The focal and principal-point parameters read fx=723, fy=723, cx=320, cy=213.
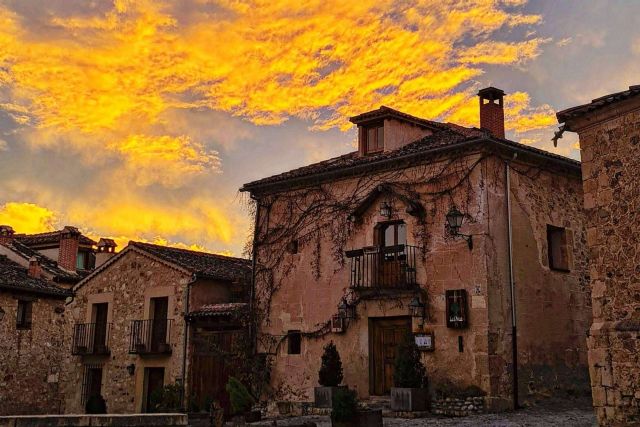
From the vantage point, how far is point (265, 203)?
20859 millimetres

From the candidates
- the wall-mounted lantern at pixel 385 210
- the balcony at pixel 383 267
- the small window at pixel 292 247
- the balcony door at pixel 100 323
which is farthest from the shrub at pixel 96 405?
the wall-mounted lantern at pixel 385 210

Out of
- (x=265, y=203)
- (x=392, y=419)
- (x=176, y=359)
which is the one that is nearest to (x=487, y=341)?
(x=392, y=419)

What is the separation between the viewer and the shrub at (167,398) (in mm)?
18812

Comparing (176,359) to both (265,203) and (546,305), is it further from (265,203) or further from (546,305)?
(546,305)

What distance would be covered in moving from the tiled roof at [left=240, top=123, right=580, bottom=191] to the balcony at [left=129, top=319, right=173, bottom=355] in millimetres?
4962

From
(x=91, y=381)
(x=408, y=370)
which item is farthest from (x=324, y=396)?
(x=91, y=381)

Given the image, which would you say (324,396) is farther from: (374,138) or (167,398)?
(374,138)

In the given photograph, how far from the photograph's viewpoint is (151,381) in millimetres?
22125

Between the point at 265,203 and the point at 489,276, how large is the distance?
7.43 metres

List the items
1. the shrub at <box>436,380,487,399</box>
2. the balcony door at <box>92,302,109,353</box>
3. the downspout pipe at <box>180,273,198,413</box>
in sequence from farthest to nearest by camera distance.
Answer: the balcony door at <box>92,302,109,353</box>
the downspout pipe at <box>180,273,198,413</box>
the shrub at <box>436,380,487,399</box>

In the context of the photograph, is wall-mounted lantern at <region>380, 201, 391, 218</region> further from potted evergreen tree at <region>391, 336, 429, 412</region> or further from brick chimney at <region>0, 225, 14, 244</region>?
brick chimney at <region>0, 225, 14, 244</region>

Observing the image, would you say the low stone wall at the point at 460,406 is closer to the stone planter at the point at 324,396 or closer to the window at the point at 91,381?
the stone planter at the point at 324,396

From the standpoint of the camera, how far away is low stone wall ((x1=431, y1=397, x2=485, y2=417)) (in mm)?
15195

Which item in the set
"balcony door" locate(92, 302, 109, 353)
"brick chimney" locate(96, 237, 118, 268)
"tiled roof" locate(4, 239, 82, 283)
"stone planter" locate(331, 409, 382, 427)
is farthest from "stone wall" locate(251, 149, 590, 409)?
"brick chimney" locate(96, 237, 118, 268)
